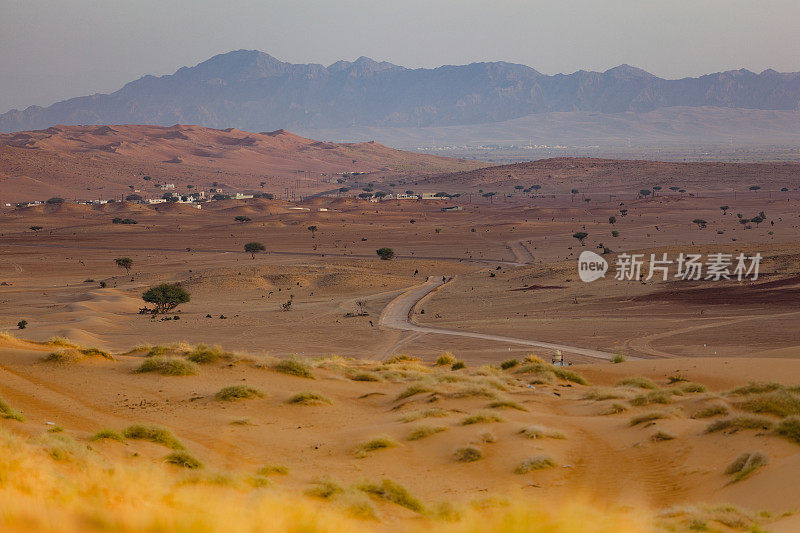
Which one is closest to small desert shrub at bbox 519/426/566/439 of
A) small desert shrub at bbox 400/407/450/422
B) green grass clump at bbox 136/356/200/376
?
small desert shrub at bbox 400/407/450/422

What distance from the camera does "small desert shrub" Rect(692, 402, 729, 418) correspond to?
1656 centimetres

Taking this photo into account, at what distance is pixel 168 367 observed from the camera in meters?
21.0

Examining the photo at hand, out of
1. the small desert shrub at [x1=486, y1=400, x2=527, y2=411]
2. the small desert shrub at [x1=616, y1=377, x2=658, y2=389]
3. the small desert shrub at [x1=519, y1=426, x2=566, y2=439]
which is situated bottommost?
the small desert shrub at [x1=616, y1=377, x2=658, y2=389]

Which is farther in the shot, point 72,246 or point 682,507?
point 72,246

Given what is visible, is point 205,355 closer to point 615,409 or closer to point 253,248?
point 615,409

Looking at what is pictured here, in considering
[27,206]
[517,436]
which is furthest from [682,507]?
[27,206]

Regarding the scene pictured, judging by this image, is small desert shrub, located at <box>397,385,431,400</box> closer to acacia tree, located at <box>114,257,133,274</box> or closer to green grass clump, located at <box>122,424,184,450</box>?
green grass clump, located at <box>122,424,184,450</box>

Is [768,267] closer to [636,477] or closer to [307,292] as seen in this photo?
[307,292]

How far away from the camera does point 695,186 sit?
6230 inches

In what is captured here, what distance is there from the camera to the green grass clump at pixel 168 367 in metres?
20.9

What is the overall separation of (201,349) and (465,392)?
8.84 metres

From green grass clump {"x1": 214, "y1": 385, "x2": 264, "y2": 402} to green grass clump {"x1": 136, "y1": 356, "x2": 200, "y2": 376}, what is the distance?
9.05 ft

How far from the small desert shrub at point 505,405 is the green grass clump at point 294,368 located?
238 inches

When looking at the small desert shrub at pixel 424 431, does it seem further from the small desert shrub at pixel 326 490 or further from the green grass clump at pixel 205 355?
the green grass clump at pixel 205 355
